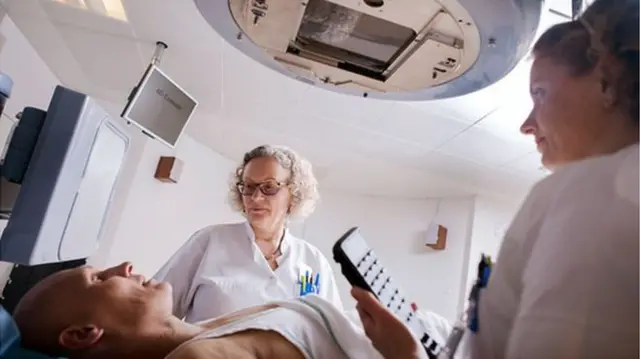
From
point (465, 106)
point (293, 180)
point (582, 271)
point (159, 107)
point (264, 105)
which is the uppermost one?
point (465, 106)

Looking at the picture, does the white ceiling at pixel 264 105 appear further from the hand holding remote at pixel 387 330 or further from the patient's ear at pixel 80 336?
the patient's ear at pixel 80 336

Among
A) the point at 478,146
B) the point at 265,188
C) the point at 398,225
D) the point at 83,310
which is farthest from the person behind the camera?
the point at 398,225

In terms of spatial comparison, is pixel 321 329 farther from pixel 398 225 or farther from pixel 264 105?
pixel 398 225

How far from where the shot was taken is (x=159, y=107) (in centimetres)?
184

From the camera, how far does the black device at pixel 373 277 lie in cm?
59

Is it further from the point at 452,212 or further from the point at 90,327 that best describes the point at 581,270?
the point at 452,212

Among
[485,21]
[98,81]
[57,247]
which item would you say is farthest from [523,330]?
[98,81]

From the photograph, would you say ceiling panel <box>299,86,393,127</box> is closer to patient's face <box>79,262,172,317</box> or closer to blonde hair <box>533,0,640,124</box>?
patient's face <box>79,262,172,317</box>

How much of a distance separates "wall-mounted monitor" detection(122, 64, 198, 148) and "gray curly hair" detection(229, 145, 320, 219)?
0.44 m

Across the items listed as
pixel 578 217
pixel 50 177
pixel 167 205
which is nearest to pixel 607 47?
pixel 578 217

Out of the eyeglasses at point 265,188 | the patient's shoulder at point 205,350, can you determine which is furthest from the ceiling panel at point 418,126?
the patient's shoulder at point 205,350

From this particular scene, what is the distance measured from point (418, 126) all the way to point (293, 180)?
0.79 m

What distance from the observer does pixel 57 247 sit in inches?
25.3

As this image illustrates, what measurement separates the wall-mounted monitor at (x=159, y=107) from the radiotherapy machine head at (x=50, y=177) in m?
1.03
